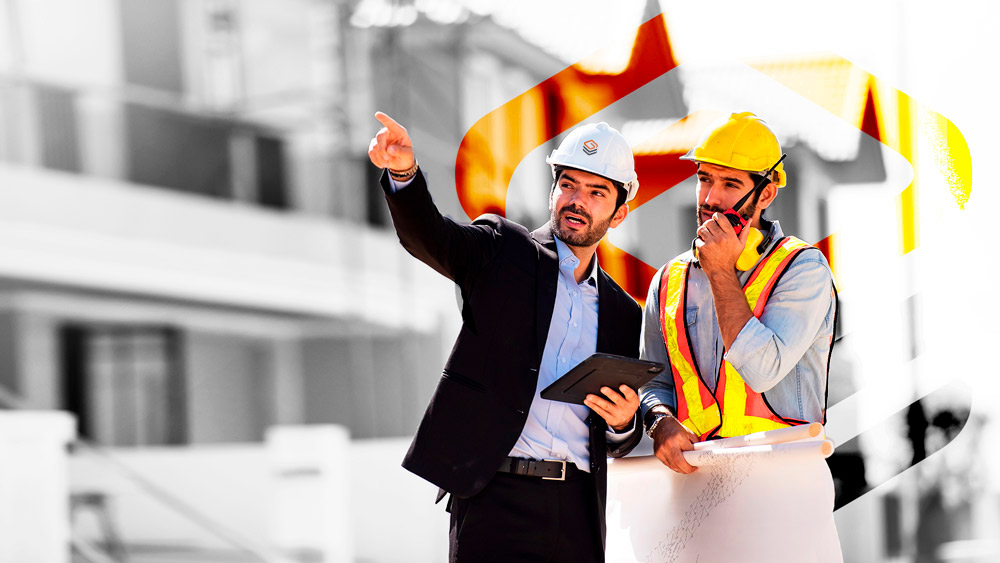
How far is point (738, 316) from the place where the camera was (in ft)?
8.68

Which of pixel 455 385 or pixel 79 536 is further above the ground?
Answer: pixel 455 385

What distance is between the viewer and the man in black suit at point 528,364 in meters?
2.77

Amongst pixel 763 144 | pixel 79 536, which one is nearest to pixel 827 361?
pixel 763 144

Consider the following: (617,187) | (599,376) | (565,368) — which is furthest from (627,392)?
(617,187)

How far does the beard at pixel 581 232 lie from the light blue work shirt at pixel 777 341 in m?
0.24

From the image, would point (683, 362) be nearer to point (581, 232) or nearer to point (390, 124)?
point (581, 232)

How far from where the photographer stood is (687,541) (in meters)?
2.91

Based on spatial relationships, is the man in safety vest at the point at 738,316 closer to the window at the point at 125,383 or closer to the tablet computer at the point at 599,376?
the tablet computer at the point at 599,376

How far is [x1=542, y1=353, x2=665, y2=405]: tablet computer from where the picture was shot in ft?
8.70

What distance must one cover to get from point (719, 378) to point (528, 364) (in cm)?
48

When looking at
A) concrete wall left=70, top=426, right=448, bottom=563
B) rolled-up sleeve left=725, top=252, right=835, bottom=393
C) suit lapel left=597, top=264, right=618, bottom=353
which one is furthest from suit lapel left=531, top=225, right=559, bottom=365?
concrete wall left=70, top=426, right=448, bottom=563

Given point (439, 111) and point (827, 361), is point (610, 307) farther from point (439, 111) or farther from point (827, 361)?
point (439, 111)

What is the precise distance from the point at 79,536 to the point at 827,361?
10327mm

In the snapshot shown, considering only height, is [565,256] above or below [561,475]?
above
